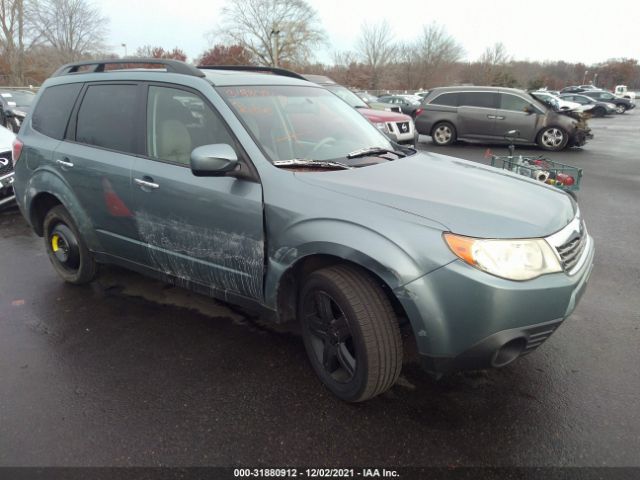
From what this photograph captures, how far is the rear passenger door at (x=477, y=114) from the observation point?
13547 millimetres

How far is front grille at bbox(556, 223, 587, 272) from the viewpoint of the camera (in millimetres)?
2342

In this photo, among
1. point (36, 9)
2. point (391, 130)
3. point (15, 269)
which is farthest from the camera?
point (36, 9)

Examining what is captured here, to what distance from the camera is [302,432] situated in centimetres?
243

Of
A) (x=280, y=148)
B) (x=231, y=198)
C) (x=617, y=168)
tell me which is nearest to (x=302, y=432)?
(x=231, y=198)

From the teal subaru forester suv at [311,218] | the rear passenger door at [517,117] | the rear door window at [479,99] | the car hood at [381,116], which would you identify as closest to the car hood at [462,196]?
the teal subaru forester suv at [311,218]

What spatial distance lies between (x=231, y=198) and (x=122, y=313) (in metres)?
1.66

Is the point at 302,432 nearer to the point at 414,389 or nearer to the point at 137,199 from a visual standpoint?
the point at 414,389

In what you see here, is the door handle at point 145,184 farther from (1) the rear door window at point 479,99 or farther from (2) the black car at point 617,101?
(2) the black car at point 617,101

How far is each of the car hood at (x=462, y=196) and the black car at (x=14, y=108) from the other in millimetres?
9856

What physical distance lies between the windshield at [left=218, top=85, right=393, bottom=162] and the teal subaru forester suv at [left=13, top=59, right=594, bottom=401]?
1cm

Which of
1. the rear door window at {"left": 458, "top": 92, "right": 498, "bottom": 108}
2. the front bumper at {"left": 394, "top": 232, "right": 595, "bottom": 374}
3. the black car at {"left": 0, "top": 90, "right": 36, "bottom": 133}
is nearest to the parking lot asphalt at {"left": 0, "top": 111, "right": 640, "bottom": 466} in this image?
the front bumper at {"left": 394, "top": 232, "right": 595, "bottom": 374}

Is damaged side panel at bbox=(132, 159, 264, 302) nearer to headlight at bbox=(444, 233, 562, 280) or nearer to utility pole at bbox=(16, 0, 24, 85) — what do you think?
headlight at bbox=(444, 233, 562, 280)

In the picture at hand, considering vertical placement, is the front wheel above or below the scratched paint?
above

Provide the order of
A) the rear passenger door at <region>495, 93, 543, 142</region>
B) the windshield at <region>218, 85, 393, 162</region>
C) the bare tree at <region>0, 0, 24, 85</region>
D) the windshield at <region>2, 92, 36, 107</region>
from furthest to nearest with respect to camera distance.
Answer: the bare tree at <region>0, 0, 24, 85</region> < the windshield at <region>2, 92, 36, 107</region> < the rear passenger door at <region>495, 93, 543, 142</region> < the windshield at <region>218, 85, 393, 162</region>
